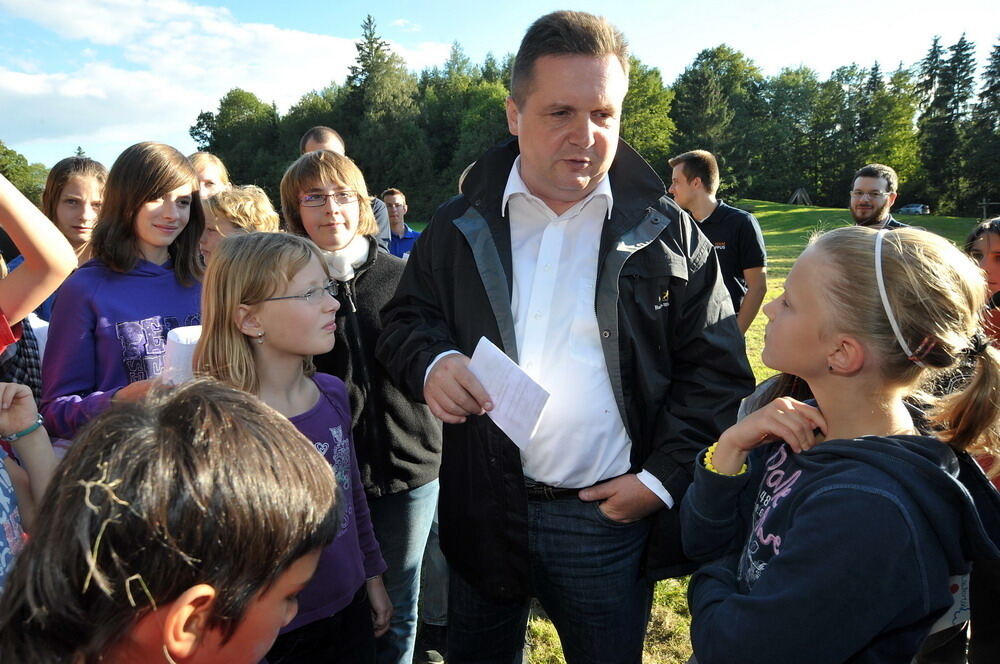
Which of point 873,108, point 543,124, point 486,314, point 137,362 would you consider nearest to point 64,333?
point 137,362

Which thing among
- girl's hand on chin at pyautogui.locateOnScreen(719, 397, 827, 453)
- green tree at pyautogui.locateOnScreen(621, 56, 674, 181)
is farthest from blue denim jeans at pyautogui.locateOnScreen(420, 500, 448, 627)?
green tree at pyautogui.locateOnScreen(621, 56, 674, 181)

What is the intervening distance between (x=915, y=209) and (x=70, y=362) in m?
56.3

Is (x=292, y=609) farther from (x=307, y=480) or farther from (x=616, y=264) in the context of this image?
(x=616, y=264)

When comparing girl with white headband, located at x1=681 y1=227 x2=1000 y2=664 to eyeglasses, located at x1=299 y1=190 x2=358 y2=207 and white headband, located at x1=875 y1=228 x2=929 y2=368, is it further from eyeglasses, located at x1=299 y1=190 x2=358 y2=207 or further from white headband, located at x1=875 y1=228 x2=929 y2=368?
eyeglasses, located at x1=299 y1=190 x2=358 y2=207

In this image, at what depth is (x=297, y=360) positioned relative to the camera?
2.28m

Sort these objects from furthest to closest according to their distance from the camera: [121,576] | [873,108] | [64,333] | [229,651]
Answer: [873,108] → [64,333] → [229,651] → [121,576]

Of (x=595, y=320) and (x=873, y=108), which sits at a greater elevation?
(x=873, y=108)

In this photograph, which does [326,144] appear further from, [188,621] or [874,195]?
[874,195]

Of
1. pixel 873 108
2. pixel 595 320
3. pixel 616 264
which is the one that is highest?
pixel 873 108

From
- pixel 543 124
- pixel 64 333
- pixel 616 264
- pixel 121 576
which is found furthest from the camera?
pixel 64 333

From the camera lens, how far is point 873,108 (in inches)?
2307

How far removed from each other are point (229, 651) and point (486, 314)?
1.30 meters

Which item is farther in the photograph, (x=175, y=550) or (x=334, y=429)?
(x=334, y=429)

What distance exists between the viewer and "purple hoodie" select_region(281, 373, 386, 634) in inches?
77.7
